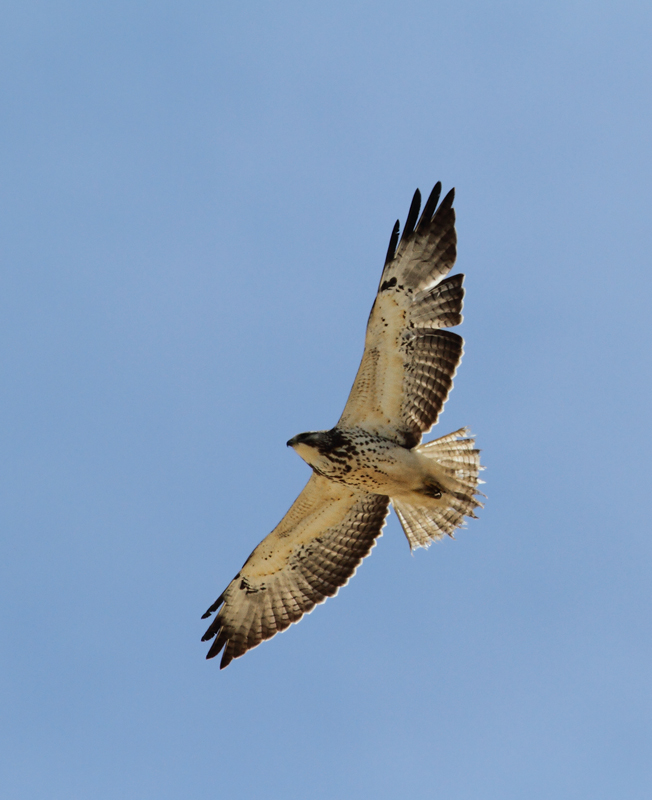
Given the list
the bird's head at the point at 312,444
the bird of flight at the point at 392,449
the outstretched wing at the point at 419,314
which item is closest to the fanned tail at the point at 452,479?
the bird of flight at the point at 392,449

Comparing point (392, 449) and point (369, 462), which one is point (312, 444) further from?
point (392, 449)

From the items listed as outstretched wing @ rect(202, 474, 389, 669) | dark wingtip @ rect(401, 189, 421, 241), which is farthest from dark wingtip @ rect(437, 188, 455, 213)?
outstretched wing @ rect(202, 474, 389, 669)

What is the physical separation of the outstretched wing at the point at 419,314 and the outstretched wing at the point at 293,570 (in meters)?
1.43

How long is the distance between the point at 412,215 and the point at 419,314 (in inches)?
39.0

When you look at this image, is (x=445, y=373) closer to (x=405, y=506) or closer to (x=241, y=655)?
(x=405, y=506)

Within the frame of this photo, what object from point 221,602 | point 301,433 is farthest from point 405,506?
point 221,602

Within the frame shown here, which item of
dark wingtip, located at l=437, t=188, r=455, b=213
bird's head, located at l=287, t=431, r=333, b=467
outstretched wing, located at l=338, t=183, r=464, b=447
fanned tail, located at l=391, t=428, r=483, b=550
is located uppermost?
dark wingtip, located at l=437, t=188, r=455, b=213

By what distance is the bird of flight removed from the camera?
33.0 feet

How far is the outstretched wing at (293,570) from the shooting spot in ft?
35.7

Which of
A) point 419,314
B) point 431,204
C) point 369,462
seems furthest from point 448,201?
point 369,462

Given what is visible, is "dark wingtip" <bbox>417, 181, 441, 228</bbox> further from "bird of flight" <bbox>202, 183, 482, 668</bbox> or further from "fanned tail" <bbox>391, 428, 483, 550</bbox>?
"fanned tail" <bbox>391, 428, 483, 550</bbox>

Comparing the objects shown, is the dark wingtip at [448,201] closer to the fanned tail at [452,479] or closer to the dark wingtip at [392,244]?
the dark wingtip at [392,244]

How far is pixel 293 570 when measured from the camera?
1107 cm

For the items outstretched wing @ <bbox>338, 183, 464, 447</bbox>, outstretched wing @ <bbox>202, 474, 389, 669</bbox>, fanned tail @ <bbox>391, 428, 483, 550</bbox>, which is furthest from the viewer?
outstretched wing @ <bbox>202, 474, 389, 669</bbox>
